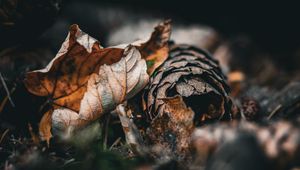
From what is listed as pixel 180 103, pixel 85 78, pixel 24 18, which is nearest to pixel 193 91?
pixel 180 103

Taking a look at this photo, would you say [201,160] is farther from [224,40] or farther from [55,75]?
[224,40]

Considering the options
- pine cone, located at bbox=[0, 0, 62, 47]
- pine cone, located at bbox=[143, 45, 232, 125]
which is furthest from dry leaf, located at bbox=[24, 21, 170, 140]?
pine cone, located at bbox=[0, 0, 62, 47]

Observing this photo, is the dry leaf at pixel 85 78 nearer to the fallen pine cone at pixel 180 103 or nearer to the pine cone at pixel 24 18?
the fallen pine cone at pixel 180 103

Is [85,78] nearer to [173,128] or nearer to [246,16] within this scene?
[173,128]

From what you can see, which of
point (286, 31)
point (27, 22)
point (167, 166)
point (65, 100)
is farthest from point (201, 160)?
Answer: point (286, 31)

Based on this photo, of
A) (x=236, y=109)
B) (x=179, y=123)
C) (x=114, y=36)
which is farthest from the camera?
(x=114, y=36)

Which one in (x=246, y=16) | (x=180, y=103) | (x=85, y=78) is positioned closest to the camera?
(x=180, y=103)

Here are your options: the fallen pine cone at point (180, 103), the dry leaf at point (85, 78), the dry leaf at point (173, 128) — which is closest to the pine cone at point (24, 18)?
the dry leaf at point (85, 78)
